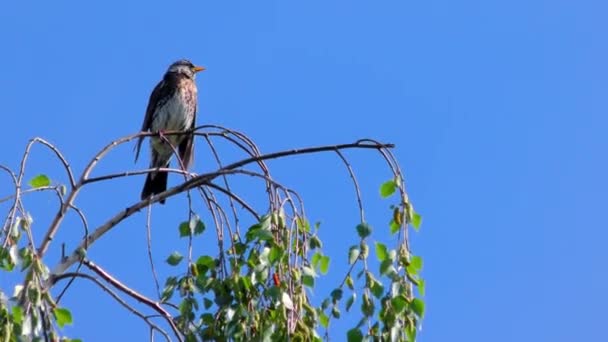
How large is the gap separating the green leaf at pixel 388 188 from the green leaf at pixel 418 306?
0.37 m

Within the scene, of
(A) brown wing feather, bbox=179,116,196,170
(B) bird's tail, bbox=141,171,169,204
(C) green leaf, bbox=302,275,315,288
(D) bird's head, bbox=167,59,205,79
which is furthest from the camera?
(D) bird's head, bbox=167,59,205,79

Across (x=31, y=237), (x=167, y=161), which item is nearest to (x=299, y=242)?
(x=31, y=237)

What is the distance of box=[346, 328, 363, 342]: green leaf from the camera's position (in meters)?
3.65

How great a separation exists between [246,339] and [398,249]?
54cm

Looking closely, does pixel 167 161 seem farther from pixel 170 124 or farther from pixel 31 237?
pixel 31 237

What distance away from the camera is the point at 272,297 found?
3.63 meters

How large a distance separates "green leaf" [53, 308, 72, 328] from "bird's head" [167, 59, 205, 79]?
6078 mm

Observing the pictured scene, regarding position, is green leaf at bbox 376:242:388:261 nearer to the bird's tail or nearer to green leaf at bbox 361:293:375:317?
green leaf at bbox 361:293:375:317

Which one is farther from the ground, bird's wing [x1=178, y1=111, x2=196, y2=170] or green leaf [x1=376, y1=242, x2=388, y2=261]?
bird's wing [x1=178, y1=111, x2=196, y2=170]

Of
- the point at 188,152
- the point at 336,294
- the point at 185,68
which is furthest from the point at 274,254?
the point at 185,68

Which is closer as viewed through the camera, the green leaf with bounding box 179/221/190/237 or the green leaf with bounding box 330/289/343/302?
the green leaf with bounding box 330/289/343/302

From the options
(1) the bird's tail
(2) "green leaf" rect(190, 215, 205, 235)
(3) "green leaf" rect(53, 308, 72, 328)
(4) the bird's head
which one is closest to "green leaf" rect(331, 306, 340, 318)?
(2) "green leaf" rect(190, 215, 205, 235)

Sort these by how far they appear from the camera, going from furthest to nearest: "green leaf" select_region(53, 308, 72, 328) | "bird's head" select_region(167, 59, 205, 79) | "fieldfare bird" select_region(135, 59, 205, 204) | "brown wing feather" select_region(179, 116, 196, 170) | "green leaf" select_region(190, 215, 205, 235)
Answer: "bird's head" select_region(167, 59, 205, 79)
"fieldfare bird" select_region(135, 59, 205, 204)
"brown wing feather" select_region(179, 116, 196, 170)
"green leaf" select_region(190, 215, 205, 235)
"green leaf" select_region(53, 308, 72, 328)

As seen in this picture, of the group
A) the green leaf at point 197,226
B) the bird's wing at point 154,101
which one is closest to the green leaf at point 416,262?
the green leaf at point 197,226
